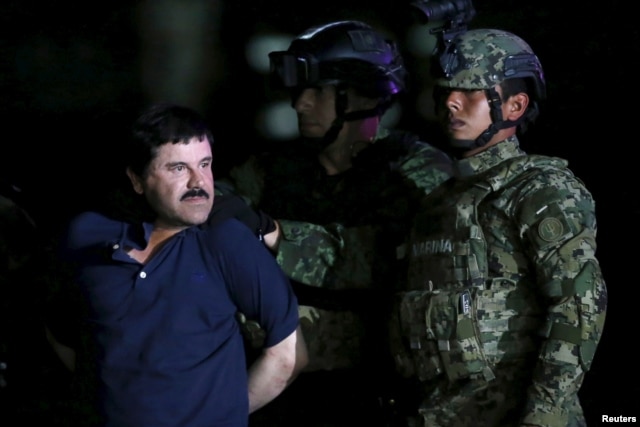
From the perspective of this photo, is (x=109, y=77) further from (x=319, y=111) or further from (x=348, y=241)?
(x=348, y=241)

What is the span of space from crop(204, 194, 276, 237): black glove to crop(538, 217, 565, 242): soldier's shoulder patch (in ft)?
2.84

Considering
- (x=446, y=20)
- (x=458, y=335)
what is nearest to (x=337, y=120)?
(x=446, y=20)

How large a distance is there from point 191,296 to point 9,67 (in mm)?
1832

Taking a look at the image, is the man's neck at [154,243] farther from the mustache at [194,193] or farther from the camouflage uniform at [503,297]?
the camouflage uniform at [503,297]

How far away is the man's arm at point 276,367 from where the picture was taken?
9.04ft

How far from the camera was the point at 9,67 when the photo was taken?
4016 millimetres

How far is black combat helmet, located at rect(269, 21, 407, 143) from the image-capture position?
3.38 metres

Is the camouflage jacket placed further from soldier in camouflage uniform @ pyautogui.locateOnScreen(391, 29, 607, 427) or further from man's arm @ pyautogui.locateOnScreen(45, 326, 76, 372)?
man's arm @ pyautogui.locateOnScreen(45, 326, 76, 372)

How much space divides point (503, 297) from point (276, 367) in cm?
66

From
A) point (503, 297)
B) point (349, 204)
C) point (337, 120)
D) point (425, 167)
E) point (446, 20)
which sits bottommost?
point (503, 297)

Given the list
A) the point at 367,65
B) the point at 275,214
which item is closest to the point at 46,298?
the point at 275,214

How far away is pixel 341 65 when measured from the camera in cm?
342

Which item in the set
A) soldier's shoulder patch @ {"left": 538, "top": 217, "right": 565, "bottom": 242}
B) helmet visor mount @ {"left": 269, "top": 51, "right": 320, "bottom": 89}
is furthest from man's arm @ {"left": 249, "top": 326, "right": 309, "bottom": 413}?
helmet visor mount @ {"left": 269, "top": 51, "right": 320, "bottom": 89}

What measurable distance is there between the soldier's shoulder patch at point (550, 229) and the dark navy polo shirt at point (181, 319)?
69cm
